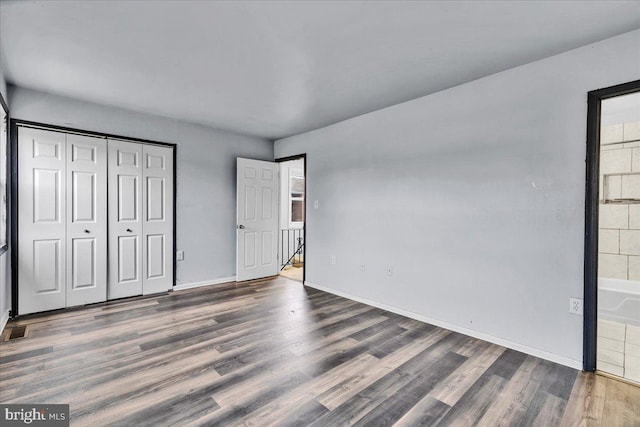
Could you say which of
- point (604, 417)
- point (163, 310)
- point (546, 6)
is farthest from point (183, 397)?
point (546, 6)

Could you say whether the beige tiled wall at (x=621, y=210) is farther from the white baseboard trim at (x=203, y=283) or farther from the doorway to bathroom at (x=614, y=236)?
the white baseboard trim at (x=203, y=283)

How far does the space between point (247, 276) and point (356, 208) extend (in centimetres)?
217

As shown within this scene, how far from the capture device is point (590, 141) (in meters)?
2.14

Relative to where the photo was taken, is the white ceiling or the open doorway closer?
the white ceiling

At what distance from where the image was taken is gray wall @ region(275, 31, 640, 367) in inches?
87.9

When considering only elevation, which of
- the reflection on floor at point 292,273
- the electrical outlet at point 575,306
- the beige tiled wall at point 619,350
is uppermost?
the electrical outlet at point 575,306

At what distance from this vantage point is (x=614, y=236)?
12.9 feet

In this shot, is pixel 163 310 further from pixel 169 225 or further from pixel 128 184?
pixel 128 184

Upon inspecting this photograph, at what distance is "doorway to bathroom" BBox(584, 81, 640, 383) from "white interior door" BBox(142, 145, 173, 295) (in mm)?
4504

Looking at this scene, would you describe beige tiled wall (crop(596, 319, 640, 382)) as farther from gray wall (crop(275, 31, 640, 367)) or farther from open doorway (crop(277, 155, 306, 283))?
open doorway (crop(277, 155, 306, 283))

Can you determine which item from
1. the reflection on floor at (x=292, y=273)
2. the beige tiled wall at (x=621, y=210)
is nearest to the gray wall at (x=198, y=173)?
the reflection on floor at (x=292, y=273)

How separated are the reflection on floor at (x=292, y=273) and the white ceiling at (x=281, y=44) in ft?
9.74

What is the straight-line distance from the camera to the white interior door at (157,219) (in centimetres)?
394

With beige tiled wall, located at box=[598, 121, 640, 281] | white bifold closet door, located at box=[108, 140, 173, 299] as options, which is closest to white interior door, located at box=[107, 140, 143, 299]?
white bifold closet door, located at box=[108, 140, 173, 299]
